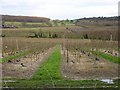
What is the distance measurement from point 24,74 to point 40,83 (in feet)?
14.0

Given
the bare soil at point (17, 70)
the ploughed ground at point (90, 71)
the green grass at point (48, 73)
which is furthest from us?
the bare soil at point (17, 70)

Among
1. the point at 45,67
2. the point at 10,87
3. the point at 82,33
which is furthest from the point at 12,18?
the point at 10,87

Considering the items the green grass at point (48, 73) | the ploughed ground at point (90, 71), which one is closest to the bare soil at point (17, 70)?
the green grass at point (48, 73)

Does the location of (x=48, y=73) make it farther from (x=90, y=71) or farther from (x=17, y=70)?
(x=90, y=71)

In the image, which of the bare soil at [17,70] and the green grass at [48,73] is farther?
the bare soil at [17,70]

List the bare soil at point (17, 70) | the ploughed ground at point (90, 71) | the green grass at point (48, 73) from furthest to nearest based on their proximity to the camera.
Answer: the bare soil at point (17, 70)
the ploughed ground at point (90, 71)
the green grass at point (48, 73)

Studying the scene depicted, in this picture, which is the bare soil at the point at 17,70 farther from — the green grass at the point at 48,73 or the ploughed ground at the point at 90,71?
the ploughed ground at the point at 90,71

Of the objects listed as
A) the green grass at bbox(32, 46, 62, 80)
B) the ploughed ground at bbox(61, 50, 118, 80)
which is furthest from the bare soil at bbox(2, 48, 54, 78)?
the ploughed ground at bbox(61, 50, 118, 80)

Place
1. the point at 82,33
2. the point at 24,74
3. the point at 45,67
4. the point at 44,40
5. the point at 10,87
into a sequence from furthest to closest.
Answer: the point at 82,33, the point at 44,40, the point at 45,67, the point at 24,74, the point at 10,87

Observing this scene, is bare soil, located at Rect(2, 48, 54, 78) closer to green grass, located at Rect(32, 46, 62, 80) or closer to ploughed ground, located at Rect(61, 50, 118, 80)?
green grass, located at Rect(32, 46, 62, 80)

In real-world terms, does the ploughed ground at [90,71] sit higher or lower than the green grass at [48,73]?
lower

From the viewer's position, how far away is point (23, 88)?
26484 millimetres

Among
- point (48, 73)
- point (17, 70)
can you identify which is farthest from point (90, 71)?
point (17, 70)

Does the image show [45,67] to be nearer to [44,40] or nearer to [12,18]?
[44,40]
